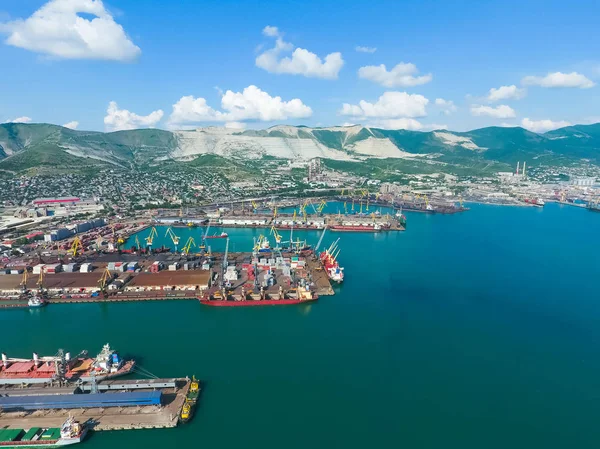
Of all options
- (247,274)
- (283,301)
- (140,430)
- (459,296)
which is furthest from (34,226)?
(459,296)

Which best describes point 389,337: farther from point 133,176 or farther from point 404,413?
point 133,176

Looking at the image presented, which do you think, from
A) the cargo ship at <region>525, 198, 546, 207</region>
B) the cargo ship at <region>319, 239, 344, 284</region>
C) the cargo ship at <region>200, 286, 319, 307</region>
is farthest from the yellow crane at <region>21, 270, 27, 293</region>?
the cargo ship at <region>525, 198, 546, 207</region>

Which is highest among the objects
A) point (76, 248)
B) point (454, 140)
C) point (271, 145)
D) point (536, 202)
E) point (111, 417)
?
point (454, 140)

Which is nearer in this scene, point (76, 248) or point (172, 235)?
point (76, 248)

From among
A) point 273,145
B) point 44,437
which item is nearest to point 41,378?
point 44,437

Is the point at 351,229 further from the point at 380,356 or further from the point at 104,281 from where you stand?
the point at 380,356

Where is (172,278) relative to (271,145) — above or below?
below
